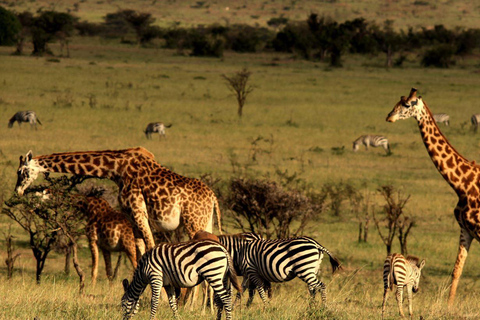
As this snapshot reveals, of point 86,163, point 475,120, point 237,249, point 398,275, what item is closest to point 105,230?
point 86,163

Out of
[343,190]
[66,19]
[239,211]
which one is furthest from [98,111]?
[66,19]

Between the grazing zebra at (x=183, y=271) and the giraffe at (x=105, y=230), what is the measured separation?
17.0 ft

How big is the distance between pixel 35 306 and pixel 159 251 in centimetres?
146

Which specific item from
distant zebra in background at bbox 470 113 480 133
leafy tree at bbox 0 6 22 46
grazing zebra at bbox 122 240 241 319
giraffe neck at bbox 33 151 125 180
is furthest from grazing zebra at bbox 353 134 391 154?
leafy tree at bbox 0 6 22 46

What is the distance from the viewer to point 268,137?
35.5 m

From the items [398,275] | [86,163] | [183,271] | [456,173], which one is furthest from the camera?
[86,163]

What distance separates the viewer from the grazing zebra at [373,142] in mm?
33188

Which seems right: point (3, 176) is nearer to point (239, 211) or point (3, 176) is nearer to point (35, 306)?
point (239, 211)

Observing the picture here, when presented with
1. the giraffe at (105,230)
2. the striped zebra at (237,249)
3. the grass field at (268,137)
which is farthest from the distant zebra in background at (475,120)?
the striped zebra at (237,249)

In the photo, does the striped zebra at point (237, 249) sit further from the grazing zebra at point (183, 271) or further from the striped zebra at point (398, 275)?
the striped zebra at point (398, 275)

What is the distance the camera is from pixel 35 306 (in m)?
8.75

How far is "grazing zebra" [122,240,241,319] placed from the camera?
825 centimetres

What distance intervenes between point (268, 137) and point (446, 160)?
24.6m

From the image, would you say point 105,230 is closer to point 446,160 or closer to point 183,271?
point 183,271
